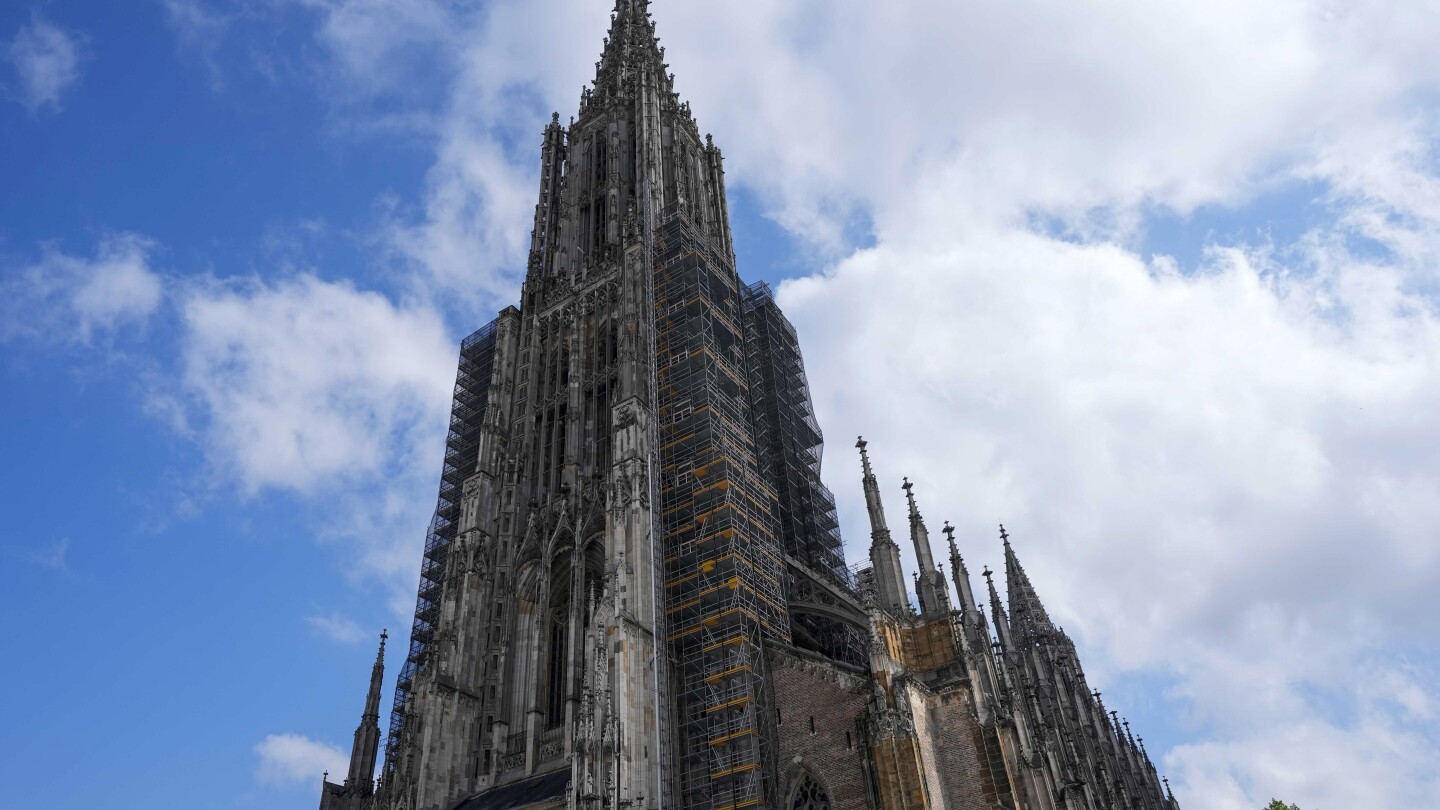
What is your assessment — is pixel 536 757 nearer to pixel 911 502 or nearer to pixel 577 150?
pixel 911 502

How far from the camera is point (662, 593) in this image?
34.2 metres

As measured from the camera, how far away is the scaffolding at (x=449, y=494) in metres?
40.2

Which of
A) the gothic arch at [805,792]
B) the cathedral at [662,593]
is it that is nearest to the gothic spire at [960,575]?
the cathedral at [662,593]

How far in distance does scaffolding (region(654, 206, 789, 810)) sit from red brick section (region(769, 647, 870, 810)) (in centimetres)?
60

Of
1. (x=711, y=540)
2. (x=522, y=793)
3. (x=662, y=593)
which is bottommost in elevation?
(x=522, y=793)

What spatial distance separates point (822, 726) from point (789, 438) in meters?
16.8

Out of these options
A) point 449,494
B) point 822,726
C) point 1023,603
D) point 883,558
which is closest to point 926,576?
point 883,558

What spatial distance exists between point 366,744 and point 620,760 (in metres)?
15.2

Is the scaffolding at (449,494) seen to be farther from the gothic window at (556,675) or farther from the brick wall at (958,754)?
the brick wall at (958,754)

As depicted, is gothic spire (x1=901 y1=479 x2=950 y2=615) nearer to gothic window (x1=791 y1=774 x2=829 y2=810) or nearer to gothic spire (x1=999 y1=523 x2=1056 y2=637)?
gothic window (x1=791 y1=774 x2=829 y2=810)

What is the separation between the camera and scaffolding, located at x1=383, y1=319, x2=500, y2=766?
40156 millimetres

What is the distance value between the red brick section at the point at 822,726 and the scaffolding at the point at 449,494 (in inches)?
569

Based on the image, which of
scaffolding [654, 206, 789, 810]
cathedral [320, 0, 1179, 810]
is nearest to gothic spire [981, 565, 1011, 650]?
cathedral [320, 0, 1179, 810]

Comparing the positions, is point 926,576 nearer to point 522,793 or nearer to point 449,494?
point 522,793
